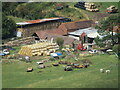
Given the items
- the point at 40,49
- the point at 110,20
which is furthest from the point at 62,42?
the point at 110,20

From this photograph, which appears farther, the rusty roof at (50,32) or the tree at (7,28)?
the tree at (7,28)

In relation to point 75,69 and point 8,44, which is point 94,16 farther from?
point 75,69

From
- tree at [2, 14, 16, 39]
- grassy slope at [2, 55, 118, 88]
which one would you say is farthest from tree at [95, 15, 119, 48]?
tree at [2, 14, 16, 39]

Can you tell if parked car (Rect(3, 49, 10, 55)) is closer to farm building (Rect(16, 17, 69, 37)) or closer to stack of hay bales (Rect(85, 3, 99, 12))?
farm building (Rect(16, 17, 69, 37))

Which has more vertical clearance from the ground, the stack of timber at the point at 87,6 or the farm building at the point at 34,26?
the stack of timber at the point at 87,6

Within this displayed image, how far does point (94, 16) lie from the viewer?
6812cm

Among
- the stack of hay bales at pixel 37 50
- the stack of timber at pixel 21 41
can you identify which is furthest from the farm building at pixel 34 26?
the stack of hay bales at pixel 37 50

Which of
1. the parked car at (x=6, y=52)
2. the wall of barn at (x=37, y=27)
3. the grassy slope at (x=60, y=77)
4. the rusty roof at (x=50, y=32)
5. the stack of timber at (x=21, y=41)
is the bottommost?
the grassy slope at (x=60, y=77)

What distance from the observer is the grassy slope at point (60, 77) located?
96.5ft

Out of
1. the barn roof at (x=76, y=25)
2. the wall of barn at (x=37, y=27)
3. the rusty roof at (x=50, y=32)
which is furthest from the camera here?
the barn roof at (x=76, y=25)

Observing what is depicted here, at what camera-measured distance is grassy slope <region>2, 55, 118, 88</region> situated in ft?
96.5

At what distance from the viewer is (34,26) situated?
2302 inches

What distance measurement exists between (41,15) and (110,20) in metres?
30.2

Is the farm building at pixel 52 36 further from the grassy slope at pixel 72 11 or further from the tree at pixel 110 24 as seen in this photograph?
the grassy slope at pixel 72 11
